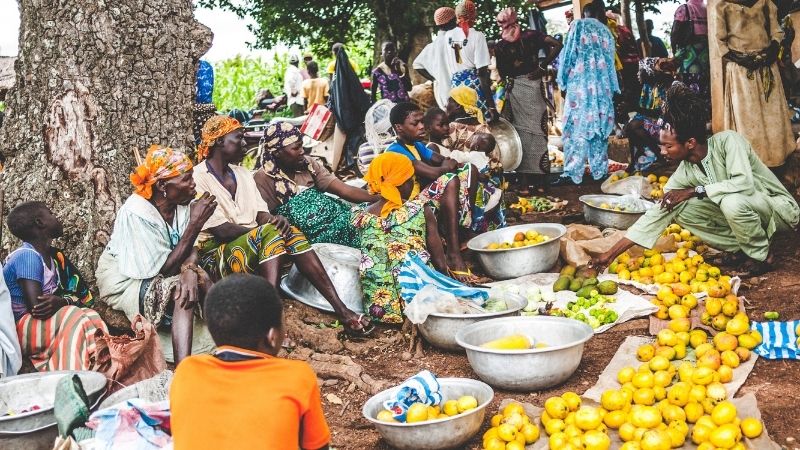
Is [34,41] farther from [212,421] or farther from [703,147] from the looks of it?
[703,147]

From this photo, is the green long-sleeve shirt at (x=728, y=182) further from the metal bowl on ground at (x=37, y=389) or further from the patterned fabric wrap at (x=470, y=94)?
the metal bowl on ground at (x=37, y=389)

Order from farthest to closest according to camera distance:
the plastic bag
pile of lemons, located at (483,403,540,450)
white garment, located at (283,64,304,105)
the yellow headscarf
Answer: white garment, located at (283,64,304,105), the yellow headscarf, the plastic bag, pile of lemons, located at (483,403,540,450)

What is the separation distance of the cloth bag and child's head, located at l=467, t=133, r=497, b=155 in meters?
3.67

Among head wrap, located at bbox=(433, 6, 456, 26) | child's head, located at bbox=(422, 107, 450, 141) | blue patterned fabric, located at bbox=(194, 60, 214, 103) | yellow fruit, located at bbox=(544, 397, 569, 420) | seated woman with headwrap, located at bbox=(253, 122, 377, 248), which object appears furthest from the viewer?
head wrap, located at bbox=(433, 6, 456, 26)

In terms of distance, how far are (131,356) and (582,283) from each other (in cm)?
297

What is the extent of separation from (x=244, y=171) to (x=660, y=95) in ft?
15.3

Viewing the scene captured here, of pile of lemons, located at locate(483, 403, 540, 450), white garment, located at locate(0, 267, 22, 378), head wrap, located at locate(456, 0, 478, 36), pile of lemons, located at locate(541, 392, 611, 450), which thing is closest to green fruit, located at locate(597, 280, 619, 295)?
pile of lemons, located at locate(541, 392, 611, 450)

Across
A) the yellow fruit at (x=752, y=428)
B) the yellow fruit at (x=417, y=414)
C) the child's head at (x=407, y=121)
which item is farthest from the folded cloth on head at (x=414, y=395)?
the child's head at (x=407, y=121)

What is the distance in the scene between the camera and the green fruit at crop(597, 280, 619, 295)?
487 centimetres

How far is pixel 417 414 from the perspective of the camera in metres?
3.15

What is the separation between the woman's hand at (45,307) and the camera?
3836mm

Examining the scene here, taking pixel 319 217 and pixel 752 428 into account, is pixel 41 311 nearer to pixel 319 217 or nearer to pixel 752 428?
pixel 319 217

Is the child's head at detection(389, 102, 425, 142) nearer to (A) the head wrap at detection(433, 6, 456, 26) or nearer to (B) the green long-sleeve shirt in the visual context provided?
(B) the green long-sleeve shirt

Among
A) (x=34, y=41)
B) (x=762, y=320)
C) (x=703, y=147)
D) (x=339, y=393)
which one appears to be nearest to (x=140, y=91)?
(x=34, y=41)
